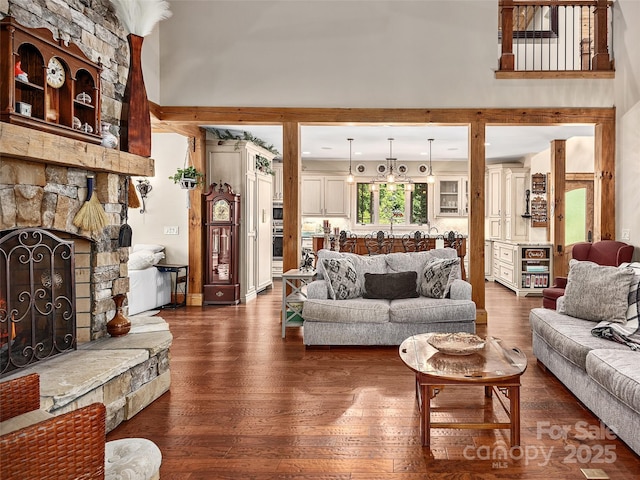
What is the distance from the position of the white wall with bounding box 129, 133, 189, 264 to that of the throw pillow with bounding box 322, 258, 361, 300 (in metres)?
3.26

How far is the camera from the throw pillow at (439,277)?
16.6 ft

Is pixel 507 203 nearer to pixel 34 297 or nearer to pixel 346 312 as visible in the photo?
pixel 346 312

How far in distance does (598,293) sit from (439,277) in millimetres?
1658

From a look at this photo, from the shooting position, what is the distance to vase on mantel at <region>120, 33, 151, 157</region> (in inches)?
153

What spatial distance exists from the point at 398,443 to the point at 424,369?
461 millimetres

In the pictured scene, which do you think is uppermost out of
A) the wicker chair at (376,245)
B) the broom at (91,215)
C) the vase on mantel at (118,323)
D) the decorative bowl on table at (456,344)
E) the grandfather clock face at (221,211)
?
the grandfather clock face at (221,211)

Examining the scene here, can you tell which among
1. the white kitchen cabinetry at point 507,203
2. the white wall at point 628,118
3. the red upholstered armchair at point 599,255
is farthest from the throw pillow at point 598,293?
the white kitchen cabinetry at point 507,203

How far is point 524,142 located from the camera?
8.59 metres

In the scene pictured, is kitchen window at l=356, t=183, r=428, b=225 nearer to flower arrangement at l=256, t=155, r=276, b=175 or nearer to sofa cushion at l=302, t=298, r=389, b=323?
flower arrangement at l=256, t=155, r=276, b=175

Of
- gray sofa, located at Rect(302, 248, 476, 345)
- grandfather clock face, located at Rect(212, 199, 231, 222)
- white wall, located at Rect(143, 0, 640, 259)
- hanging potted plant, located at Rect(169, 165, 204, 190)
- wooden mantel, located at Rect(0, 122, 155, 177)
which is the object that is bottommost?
gray sofa, located at Rect(302, 248, 476, 345)

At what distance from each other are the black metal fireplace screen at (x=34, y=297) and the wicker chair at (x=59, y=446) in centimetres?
98

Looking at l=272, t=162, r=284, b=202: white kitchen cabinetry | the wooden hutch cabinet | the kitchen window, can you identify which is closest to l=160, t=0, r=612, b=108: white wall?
the wooden hutch cabinet

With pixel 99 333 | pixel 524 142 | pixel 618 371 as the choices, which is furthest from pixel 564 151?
pixel 99 333

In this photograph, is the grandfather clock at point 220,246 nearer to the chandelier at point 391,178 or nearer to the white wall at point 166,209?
the white wall at point 166,209
